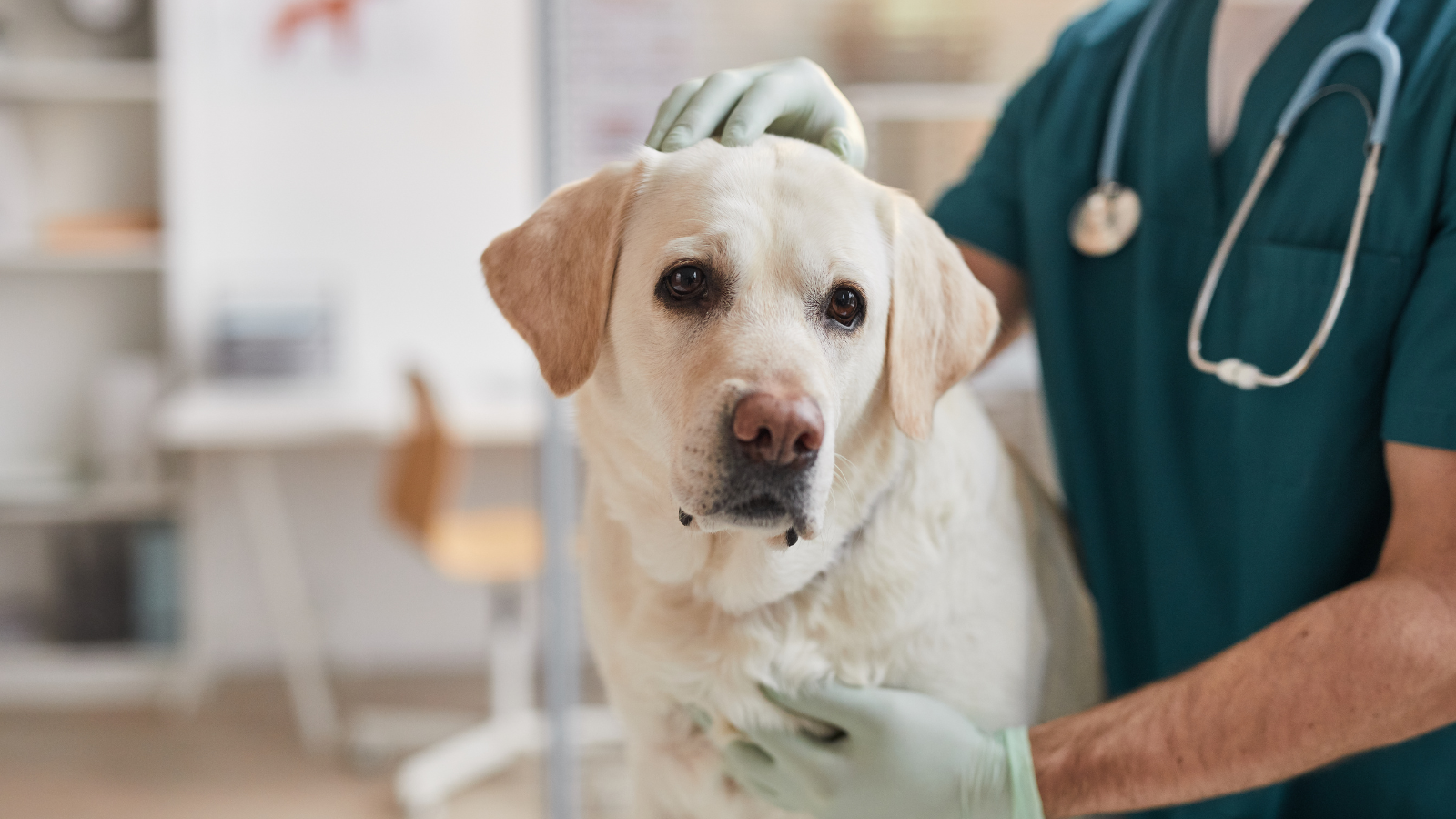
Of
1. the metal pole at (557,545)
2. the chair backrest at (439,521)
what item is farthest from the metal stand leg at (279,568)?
the metal pole at (557,545)

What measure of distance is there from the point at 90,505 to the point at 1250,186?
3617 millimetres

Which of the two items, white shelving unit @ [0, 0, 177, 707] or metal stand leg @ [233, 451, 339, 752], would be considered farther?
metal stand leg @ [233, 451, 339, 752]

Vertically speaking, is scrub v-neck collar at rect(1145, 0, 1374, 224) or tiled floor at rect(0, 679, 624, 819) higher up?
scrub v-neck collar at rect(1145, 0, 1374, 224)

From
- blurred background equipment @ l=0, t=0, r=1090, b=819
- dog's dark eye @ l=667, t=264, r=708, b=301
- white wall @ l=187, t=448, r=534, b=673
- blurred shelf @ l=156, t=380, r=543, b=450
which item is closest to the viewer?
dog's dark eye @ l=667, t=264, r=708, b=301

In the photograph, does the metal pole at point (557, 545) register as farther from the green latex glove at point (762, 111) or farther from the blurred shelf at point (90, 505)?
the blurred shelf at point (90, 505)

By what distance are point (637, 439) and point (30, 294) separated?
3.62 m

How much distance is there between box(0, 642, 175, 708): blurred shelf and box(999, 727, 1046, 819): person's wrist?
3.41 m

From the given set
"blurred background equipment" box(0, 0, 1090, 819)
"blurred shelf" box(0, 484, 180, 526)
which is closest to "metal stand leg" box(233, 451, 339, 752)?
"blurred background equipment" box(0, 0, 1090, 819)

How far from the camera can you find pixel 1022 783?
0.86 metres

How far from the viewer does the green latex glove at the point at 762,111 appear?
0.84 metres

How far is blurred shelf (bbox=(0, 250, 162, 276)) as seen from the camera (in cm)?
335

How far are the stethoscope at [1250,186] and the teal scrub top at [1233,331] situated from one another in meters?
0.01

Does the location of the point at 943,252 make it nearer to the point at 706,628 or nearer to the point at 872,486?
the point at 872,486

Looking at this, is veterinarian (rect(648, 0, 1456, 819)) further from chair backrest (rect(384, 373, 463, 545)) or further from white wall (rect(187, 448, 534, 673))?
white wall (rect(187, 448, 534, 673))
